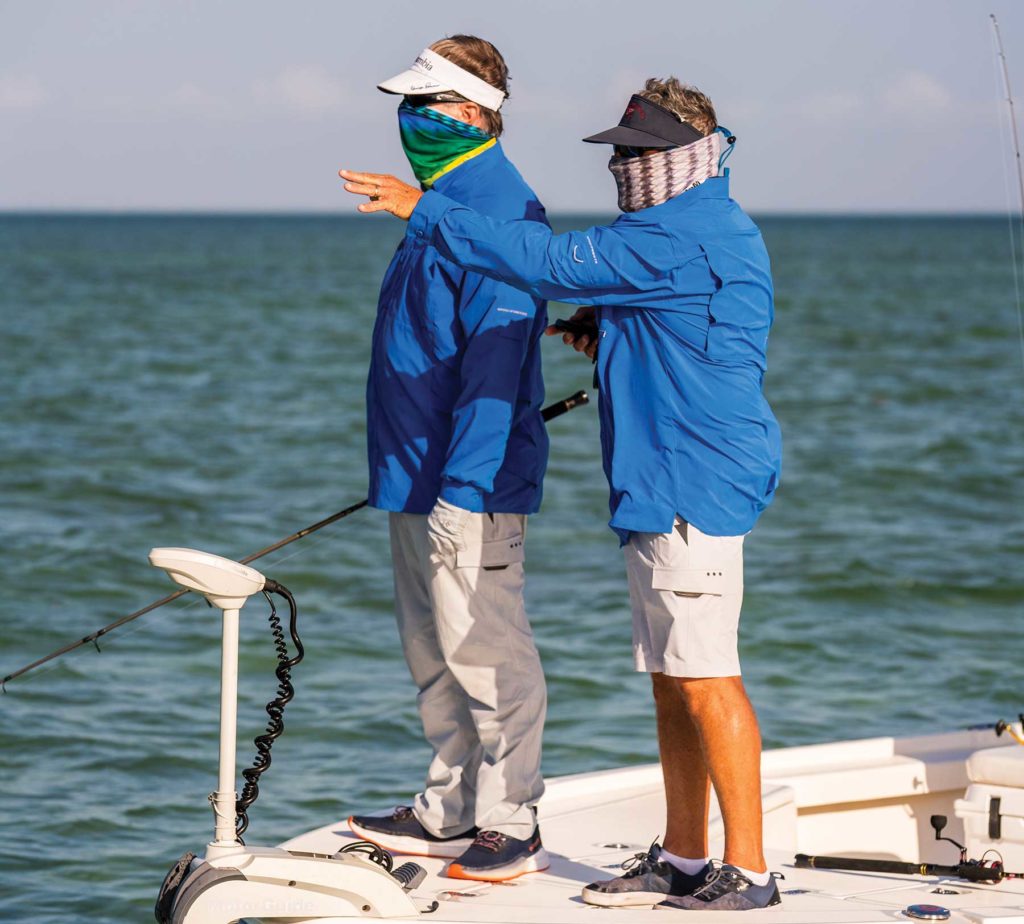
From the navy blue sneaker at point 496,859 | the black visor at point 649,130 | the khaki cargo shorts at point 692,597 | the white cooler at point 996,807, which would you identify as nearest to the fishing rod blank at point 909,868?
the white cooler at point 996,807

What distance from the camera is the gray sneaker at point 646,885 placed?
386cm

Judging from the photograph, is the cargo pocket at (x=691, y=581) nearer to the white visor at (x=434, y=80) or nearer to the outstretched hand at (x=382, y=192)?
the outstretched hand at (x=382, y=192)

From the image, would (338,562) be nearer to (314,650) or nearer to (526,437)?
(314,650)

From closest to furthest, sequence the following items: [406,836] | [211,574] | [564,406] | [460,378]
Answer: [211,574]
[460,378]
[406,836]
[564,406]

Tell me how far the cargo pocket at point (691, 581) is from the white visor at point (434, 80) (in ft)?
4.30

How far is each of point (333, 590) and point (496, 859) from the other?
7021 mm

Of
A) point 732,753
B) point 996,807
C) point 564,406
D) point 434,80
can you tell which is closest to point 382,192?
point 434,80

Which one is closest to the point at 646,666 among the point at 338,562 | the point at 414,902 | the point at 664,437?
the point at 664,437

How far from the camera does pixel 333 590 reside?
36.3 feet

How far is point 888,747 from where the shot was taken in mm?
5523

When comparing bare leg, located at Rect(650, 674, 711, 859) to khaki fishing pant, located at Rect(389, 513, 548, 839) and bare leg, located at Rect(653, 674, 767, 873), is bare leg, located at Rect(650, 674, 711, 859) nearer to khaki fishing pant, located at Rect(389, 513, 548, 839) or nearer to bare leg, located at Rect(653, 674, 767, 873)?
bare leg, located at Rect(653, 674, 767, 873)

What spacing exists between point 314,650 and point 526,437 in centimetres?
549

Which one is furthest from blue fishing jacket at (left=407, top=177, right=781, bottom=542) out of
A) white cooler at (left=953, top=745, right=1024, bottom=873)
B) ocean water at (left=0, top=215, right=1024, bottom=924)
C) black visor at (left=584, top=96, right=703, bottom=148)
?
white cooler at (left=953, top=745, right=1024, bottom=873)

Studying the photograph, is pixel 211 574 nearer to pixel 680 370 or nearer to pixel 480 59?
pixel 680 370
